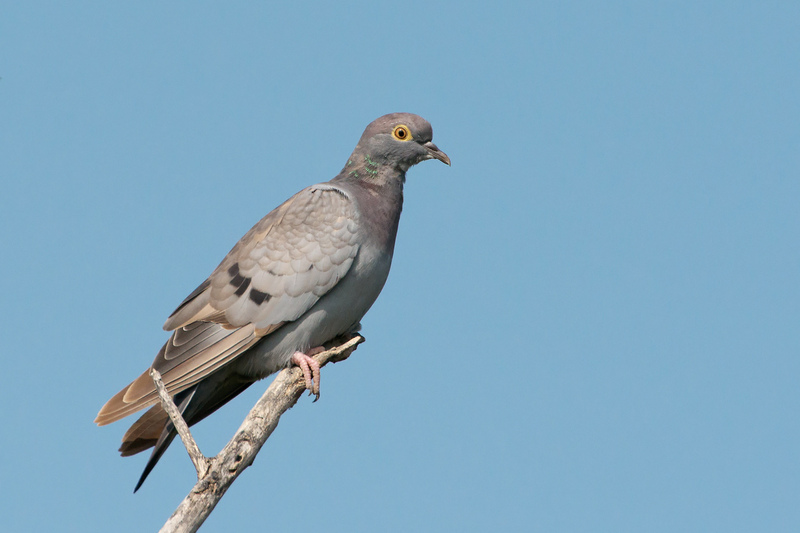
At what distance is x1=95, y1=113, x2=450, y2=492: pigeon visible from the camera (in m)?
7.35

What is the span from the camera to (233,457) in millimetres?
6016

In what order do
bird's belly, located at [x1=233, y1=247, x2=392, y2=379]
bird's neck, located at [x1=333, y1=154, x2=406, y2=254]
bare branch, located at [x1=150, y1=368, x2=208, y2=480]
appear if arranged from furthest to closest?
1. bird's neck, located at [x1=333, y1=154, x2=406, y2=254]
2. bird's belly, located at [x1=233, y1=247, x2=392, y2=379]
3. bare branch, located at [x1=150, y1=368, x2=208, y2=480]

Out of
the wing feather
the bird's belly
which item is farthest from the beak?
the bird's belly

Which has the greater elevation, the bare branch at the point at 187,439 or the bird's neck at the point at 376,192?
the bird's neck at the point at 376,192

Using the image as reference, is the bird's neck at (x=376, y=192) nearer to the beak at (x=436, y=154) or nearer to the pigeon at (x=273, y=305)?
the pigeon at (x=273, y=305)

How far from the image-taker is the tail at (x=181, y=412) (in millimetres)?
7176

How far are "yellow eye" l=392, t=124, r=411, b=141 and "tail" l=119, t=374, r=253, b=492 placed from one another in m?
2.71

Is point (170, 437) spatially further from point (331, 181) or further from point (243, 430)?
point (331, 181)

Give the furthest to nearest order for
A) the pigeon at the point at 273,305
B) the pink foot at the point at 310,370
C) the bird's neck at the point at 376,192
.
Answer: the bird's neck at the point at 376,192 < the pigeon at the point at 273,305 < the pink foot at the point at 310,370

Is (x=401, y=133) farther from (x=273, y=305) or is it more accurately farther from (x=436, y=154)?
(x=273, y=305)

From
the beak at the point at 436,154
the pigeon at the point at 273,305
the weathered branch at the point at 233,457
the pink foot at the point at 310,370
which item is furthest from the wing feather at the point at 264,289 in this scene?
the beak at the point at 436,154

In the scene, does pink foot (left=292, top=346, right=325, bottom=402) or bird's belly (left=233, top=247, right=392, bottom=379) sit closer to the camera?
pink foot (left=292, top=346, right=325, bottom=402)

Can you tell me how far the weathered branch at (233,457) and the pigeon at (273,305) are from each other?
1.66 feet

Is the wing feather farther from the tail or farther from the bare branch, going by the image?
the bare branch
